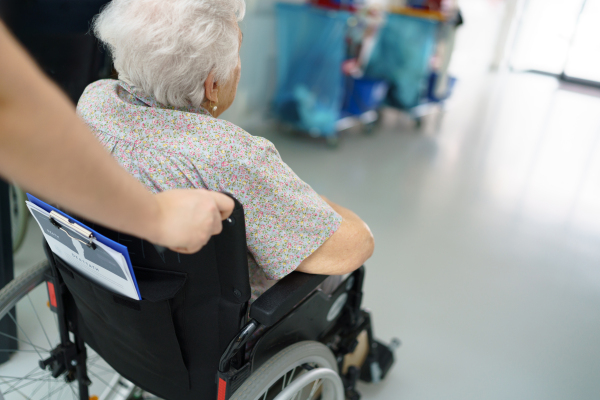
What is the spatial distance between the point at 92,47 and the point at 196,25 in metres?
0.90

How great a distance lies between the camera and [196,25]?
83 centimetres

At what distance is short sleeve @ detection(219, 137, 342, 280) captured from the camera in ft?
2.80

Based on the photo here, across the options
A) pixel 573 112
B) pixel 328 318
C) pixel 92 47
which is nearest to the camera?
pixel 328 318

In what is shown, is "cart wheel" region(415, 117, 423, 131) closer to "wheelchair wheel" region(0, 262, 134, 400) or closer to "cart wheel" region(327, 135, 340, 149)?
"cart wheel" region(327, 135, 340, 149)

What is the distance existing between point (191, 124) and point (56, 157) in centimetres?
46

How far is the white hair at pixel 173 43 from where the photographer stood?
82 cm

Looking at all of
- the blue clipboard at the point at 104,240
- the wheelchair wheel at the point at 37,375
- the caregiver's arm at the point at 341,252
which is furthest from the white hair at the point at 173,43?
the wheelchair wheel at the point at 37,375

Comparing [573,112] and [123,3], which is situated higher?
[123,3]

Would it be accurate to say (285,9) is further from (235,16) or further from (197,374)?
(197,374)

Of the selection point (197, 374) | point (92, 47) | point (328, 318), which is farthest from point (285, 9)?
point (197, 374)

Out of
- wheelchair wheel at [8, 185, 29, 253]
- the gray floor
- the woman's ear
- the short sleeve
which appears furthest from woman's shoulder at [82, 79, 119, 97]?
the gray floor

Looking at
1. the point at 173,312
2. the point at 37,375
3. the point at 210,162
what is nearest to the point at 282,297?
the point at 173,312

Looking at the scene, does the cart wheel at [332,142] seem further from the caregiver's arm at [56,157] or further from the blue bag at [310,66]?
the caregiver's arm at [56,157]

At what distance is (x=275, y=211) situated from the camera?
0.91 m
